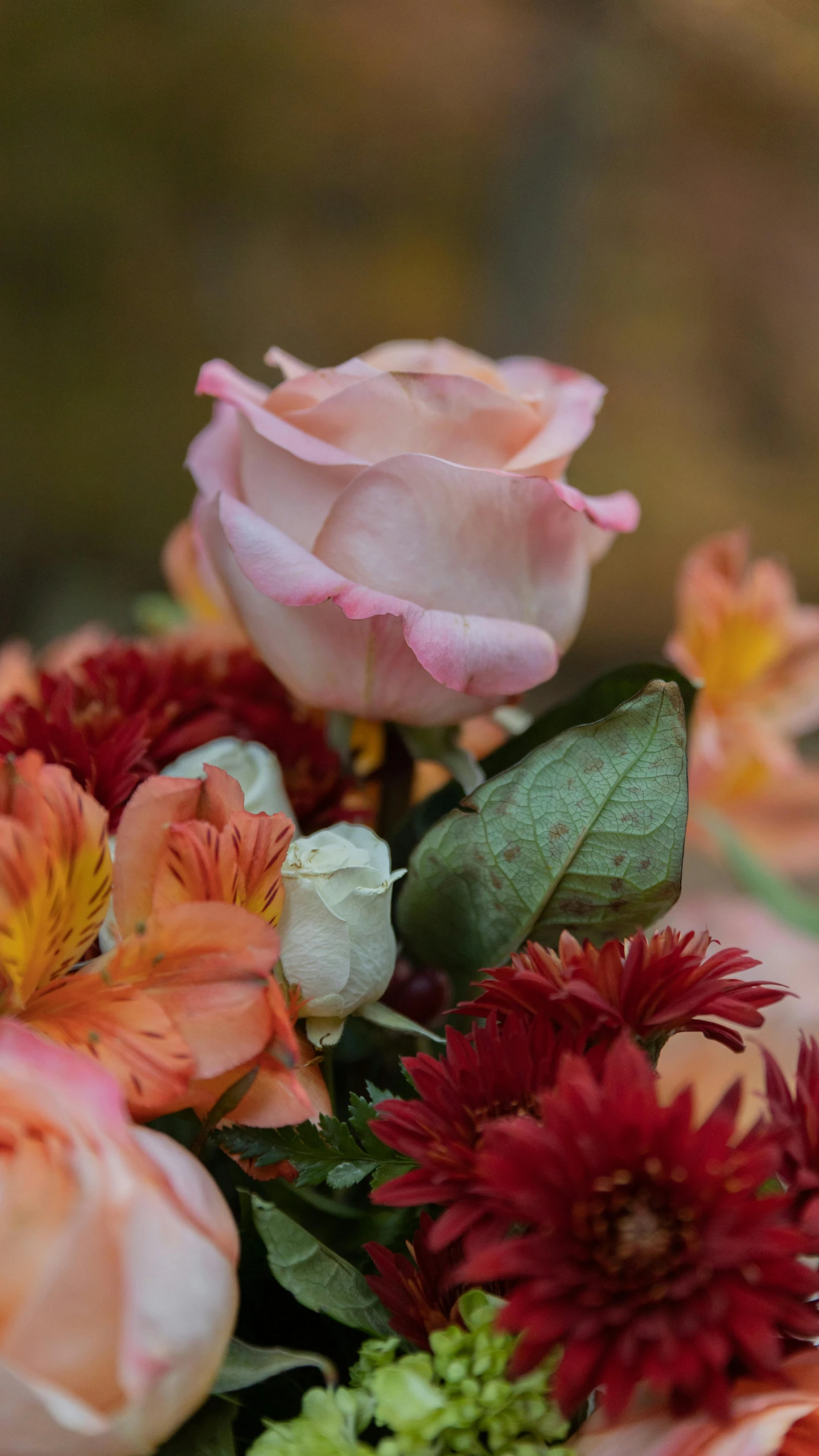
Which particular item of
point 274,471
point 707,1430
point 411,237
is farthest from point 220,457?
point 411,237

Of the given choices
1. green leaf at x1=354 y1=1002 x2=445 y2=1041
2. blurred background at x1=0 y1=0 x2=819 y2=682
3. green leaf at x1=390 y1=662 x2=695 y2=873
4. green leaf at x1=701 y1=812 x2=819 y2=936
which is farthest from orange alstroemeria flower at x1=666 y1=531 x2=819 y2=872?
blurred background at x1=0 y1=0 x2=819 y2=682

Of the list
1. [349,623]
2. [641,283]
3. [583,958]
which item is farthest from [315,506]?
[641,283]

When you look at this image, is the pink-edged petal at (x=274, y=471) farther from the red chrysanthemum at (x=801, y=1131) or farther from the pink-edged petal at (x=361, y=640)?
the red chrysanthemum at (x=801, y=1131)

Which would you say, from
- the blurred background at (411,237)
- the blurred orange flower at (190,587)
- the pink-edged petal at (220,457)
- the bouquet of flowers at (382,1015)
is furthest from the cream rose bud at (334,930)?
the blurred background at (411,237)

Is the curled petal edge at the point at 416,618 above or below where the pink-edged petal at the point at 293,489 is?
below

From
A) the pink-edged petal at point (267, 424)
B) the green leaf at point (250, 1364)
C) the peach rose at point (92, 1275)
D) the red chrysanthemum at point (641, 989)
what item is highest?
the pink-edged petal at point (267, 424)

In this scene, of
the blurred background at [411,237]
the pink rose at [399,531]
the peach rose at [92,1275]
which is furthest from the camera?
the blurred background at [411,237]

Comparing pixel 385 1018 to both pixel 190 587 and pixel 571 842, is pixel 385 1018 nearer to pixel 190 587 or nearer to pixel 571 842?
pixel 571 842
